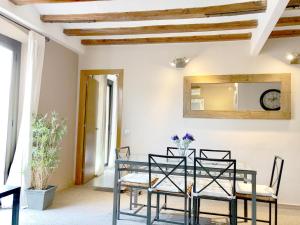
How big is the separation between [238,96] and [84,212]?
9.52ft

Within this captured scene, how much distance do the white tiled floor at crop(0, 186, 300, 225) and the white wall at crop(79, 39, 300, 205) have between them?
2.59 ft

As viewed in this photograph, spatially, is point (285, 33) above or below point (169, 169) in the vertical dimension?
above

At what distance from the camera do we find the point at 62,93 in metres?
4.52

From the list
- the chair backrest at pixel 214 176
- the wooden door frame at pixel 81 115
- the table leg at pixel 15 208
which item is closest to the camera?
the table leg at pixel 15 208

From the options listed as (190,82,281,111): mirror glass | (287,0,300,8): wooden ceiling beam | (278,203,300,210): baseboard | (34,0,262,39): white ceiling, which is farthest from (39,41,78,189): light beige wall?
(278,203,300,210): baseboard

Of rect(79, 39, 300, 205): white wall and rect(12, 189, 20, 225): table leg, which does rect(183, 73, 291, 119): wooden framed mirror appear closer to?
rect(79, 39, 300, 205): white wall

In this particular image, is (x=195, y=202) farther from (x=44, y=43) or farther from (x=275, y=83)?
(x=44, y=43)

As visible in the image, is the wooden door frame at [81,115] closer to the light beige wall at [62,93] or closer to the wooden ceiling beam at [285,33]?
the light beige wall at [62,93]

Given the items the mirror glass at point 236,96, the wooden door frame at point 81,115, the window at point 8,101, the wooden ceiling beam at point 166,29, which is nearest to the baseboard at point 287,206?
the mirror glass at point 236,96

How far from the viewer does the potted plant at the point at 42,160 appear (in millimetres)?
3475

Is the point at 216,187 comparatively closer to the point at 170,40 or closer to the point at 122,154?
the point at 122,154

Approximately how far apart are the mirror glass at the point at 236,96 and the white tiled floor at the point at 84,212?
153cm

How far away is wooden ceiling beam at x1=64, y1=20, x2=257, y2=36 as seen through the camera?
Answer: 12.2 feet

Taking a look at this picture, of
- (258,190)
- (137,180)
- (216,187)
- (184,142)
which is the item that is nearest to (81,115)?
(137,180)
